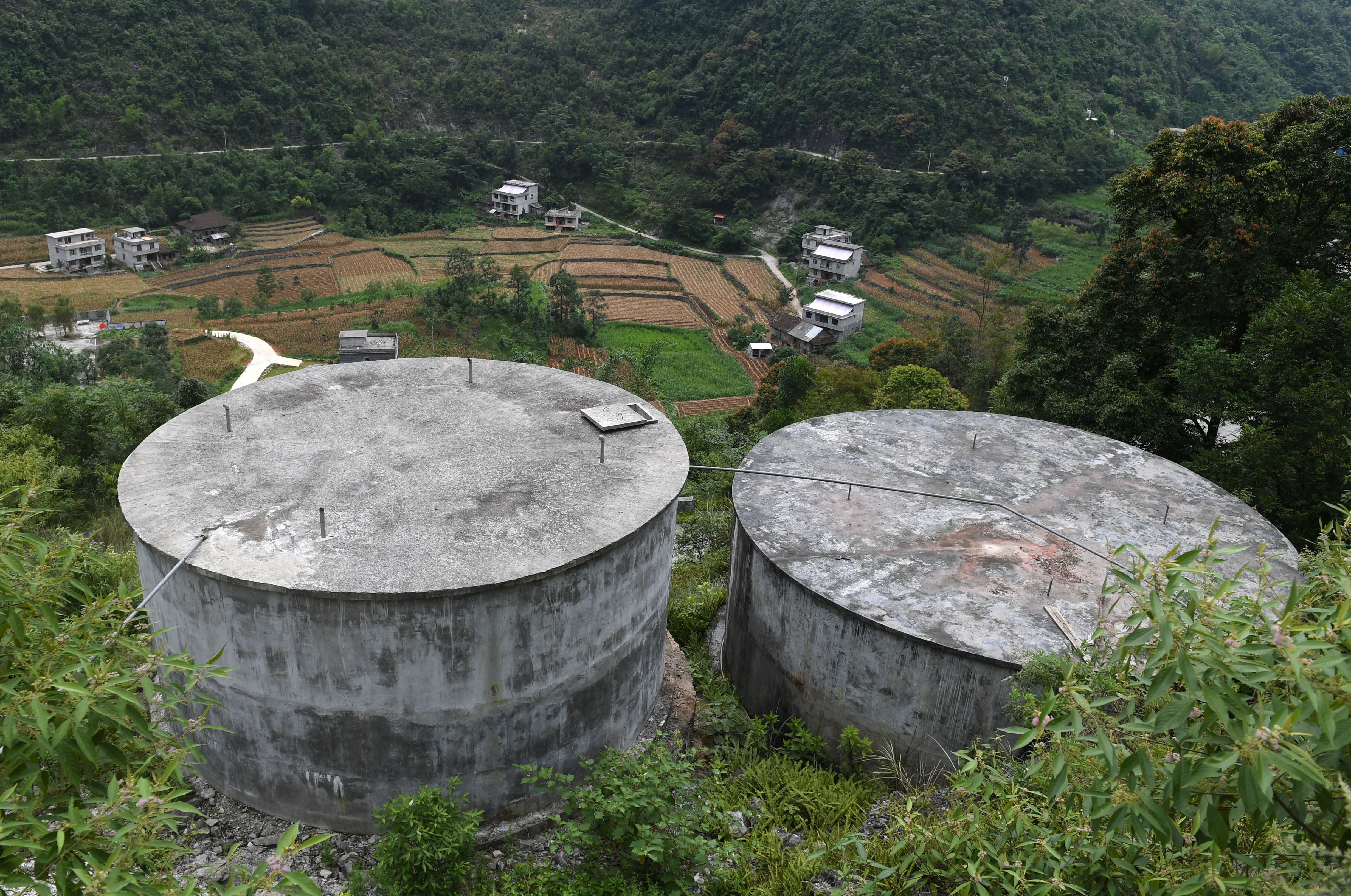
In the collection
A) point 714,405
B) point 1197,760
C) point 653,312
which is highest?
point 1197,760

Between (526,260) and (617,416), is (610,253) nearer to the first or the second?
(526,260)

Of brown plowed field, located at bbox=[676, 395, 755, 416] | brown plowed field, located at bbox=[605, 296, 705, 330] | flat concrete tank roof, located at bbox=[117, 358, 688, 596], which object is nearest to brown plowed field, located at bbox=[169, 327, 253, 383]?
brown plowed field, located at bbox=[605, 296, 705, 330]

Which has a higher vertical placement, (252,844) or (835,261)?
(252,844)

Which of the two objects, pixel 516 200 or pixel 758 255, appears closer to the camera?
pixel 758 255

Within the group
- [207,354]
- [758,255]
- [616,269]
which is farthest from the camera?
[758,255]

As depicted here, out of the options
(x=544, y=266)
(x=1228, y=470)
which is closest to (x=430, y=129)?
(x=544, y=266)

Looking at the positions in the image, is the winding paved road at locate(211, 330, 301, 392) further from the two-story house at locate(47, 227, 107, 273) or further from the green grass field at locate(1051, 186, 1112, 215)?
the green grass field at locate(1051, 186, 1112, 215)

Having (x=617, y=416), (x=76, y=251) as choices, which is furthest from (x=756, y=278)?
(x=617, y=416)

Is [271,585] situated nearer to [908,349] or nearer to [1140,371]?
[1140,371]
